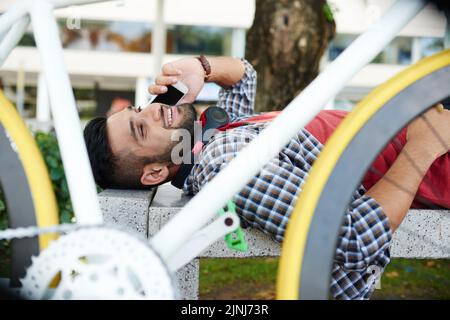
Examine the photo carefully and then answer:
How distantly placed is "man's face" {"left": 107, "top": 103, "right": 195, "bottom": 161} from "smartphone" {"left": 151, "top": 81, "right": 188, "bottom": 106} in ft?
0.36

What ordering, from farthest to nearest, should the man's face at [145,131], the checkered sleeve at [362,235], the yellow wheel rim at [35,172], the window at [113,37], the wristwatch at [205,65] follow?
the window at [113,37] → the wristwatch at [205,65] → the man's face at [145,131] → the checkered sleeve at [362,235] → the yellow wheel rim at [35,172]

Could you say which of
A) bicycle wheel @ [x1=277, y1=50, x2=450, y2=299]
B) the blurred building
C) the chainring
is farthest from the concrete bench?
the blurred building

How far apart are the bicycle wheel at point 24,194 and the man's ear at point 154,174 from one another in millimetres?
683

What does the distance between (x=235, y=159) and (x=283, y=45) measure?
257cm

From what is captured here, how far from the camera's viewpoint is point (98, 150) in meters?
1.87

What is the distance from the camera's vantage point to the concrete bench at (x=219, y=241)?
1669 mm

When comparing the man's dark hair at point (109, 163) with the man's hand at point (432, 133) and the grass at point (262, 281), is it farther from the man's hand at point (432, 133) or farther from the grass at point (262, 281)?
the grass at point (262, 281)

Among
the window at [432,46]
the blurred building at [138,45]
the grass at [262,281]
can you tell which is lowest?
the blurred building at [138,45]

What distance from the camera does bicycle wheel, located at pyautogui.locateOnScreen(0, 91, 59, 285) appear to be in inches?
45.6

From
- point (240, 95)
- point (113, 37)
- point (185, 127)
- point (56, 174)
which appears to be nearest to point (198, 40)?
point (113, 37)

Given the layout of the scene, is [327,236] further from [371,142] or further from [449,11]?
[449,11]

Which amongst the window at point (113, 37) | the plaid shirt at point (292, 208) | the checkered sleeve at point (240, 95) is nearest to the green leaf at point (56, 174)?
the checkered sleeve at point (240, 95)

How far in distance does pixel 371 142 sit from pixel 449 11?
0.34 metres

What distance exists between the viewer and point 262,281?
3.90 metres
